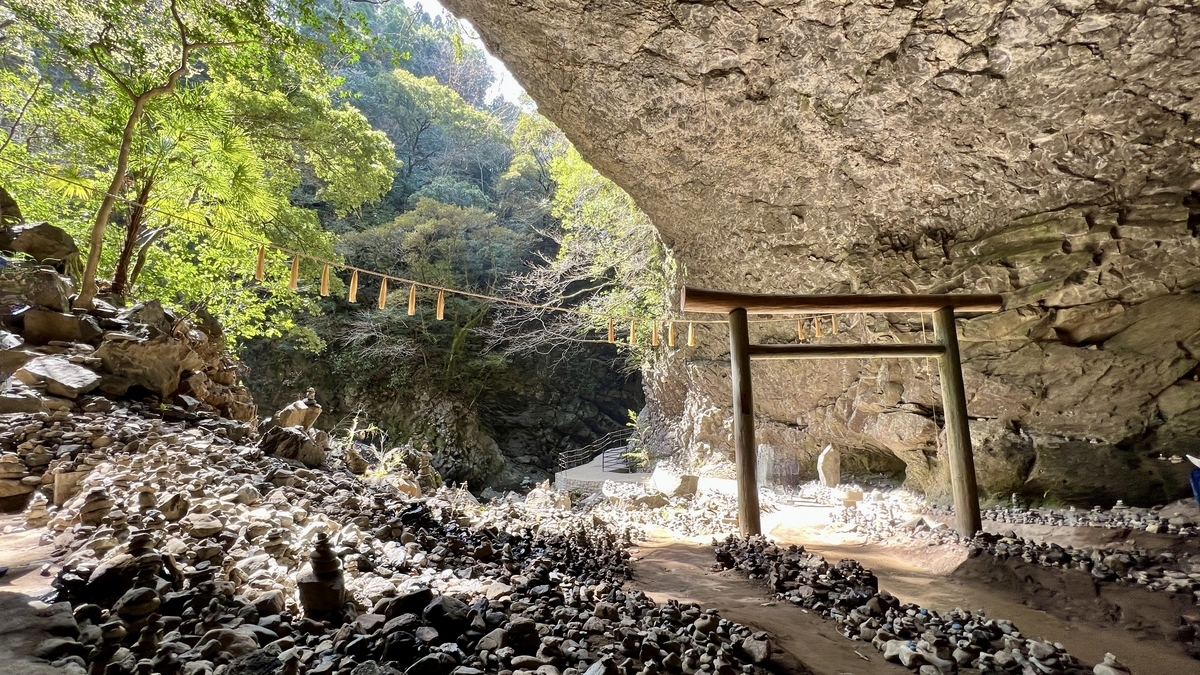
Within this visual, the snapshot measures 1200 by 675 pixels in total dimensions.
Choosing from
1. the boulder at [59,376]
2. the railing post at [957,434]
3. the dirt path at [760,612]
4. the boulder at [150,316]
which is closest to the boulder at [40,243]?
the boulder at [150,316]

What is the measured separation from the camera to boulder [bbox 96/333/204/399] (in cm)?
462

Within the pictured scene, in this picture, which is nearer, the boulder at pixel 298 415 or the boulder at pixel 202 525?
the boulder at pixel 202 525

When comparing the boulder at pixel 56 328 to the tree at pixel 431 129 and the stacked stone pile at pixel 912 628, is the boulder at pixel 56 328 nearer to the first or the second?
the stacked stone pile at pixel 912 628

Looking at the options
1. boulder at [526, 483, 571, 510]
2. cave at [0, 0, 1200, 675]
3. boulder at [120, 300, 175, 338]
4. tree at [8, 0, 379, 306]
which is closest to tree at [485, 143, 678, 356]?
cave at [0, 0, 1200, 675]

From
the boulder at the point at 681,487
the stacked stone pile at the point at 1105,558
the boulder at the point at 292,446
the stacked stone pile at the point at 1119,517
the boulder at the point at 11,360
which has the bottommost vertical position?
the boulder at the point at 681,487

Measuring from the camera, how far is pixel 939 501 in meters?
6.79

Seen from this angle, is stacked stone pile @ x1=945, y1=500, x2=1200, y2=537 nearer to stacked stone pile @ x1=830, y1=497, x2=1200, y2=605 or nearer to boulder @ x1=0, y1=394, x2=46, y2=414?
stacked stone pile @ x1=830, y1=497, x2=1200, y2=605

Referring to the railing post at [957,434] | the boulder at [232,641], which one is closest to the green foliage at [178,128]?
the boulder at [232,641]

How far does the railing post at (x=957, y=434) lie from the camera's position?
14.5 feet

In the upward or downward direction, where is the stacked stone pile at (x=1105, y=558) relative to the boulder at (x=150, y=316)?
downward

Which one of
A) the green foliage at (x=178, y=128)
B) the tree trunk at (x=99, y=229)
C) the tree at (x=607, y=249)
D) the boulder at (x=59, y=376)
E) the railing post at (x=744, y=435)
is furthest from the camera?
the tree at (x=607, y=249)

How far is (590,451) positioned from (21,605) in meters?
16.0

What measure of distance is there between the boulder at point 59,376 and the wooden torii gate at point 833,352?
5282 millimetres

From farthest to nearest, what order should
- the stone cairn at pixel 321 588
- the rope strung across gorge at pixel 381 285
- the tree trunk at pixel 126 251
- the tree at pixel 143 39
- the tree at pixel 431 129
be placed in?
1. the tree at pixel 431 129
2. the tree trunk at pixel 126 251
3. the tree at pixel 143 39
4. the rope strung across gorge at pixel 381 285
5. the stone cairn at pixel 321 588
